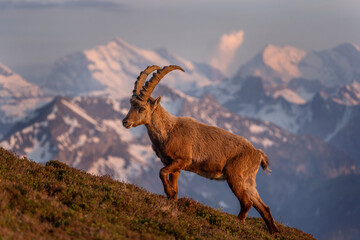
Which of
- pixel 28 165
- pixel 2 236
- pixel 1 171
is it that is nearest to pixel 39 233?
pixel 2 236

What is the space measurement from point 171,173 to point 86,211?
556cm

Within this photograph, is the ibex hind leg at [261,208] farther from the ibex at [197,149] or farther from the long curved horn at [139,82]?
the long curved horn at [139,82]

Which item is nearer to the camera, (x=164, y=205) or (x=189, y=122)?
(x=164, y=205)

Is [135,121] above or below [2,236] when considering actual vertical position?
below

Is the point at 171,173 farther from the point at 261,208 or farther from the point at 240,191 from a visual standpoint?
the point at 261,208

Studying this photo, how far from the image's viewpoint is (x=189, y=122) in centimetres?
1998

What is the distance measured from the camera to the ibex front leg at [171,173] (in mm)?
17375

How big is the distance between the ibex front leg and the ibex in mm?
47

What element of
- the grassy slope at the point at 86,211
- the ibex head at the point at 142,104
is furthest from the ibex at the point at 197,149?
the grassy slope at the point at 86,211

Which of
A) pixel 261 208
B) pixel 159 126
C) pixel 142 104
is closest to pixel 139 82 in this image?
pixel 142 104

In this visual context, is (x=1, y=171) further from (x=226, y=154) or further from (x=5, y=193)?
(x=226, y=154)

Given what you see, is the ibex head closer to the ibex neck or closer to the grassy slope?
the ibex neck

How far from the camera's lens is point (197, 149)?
19.0 m

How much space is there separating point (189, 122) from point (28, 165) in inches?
262
